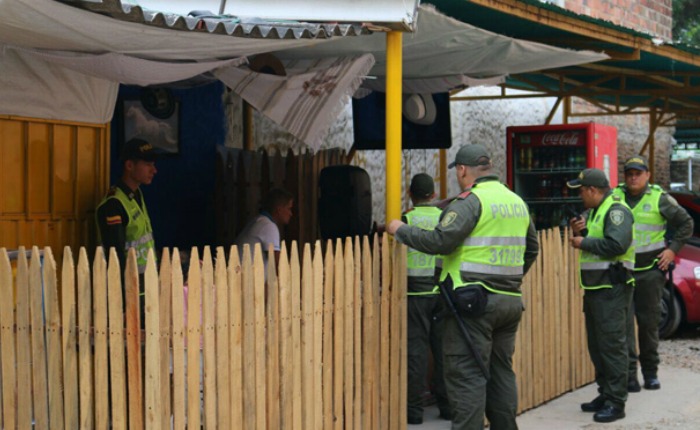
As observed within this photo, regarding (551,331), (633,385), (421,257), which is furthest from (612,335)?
(421,257)

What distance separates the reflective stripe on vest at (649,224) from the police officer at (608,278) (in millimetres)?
1236

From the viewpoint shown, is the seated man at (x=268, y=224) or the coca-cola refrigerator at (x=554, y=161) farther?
the coca-cola refrigerator at (x=554, y=161)

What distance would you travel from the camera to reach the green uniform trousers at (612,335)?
822cm

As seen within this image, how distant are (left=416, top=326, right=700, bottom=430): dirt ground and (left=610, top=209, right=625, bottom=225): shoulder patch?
1531mm

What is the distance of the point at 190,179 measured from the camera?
966cm

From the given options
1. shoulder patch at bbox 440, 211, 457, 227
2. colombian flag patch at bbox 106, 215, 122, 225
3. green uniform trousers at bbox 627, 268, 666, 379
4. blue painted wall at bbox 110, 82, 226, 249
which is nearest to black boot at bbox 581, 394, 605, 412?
green uniform trousers at bbox 627, 268, 666, 379

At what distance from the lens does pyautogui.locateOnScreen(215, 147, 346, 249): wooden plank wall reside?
32.3ft

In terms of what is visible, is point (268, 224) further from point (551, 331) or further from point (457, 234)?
point (551, 331)

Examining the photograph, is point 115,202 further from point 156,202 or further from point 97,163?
point 156,202

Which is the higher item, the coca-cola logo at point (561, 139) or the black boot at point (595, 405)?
the coca-cola logo at point (561, 139)

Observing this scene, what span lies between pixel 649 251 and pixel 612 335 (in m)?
1.62

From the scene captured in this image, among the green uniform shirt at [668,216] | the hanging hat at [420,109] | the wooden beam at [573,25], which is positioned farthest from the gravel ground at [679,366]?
the hanging hat at [420,109]

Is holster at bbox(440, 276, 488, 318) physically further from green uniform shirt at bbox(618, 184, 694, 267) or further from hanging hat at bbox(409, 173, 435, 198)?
green uniform shirt at bbox(618, 184, 694, 267)

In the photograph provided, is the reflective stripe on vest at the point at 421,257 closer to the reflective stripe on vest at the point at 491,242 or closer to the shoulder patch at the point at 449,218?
the reflective stripe on vest at the point at 491,242
